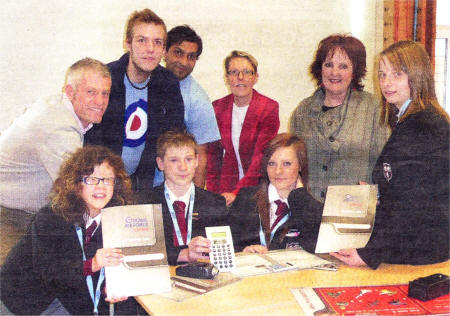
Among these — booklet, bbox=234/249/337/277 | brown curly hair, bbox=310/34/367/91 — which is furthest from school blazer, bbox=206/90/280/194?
booklet, bbox=234/249/337/277

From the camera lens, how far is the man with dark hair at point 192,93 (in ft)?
5.75

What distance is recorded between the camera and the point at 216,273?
51.5 inches

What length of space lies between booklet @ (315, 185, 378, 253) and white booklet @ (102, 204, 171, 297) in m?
0.53

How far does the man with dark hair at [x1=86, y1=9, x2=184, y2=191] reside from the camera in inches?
66.3

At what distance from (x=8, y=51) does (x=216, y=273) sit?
3.48 ft

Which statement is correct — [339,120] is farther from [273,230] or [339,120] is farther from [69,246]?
[69,246]

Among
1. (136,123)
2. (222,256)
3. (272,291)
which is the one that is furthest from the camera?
(136,123)

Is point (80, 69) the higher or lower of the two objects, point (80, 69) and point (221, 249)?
the higher

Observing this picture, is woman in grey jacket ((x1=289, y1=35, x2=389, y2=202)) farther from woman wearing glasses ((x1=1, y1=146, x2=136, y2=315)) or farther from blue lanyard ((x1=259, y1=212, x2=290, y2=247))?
woman wearing glasses ((x1=1, y1=146, x2=136, y2=315))

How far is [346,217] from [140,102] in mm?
874

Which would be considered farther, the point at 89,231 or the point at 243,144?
the point at 243,144

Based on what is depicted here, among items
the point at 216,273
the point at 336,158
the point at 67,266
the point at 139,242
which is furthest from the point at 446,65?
the point at 67,266

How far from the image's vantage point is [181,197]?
1709 mm

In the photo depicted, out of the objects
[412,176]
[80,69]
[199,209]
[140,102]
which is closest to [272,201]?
[199,209]
